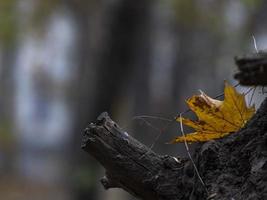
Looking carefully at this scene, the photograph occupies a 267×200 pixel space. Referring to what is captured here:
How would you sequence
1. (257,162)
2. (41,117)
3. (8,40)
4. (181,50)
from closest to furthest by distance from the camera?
1. (257,162)
2. (8,40)
3. (181,50)
4. (41,117)

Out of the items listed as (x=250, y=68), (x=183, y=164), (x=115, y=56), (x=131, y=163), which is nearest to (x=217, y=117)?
(x=183, y=164)

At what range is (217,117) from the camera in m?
1.96

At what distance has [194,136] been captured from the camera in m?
1.93

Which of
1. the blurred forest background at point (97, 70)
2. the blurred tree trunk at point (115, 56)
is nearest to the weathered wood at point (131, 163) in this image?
the blurred forest background at point (97, 70)

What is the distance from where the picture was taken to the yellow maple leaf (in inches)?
76.1

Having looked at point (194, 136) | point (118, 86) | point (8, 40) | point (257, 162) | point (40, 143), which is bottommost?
point (257, 162)

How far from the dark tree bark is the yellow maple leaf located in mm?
41

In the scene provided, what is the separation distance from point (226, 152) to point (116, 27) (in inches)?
241

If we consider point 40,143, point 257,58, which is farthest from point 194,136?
point 40,143

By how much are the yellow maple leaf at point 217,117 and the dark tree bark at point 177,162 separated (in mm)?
41

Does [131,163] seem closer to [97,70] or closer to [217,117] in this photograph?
[217,117]

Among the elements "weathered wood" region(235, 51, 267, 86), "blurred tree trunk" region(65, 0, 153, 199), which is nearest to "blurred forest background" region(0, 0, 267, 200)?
"blurred tree trunk" region(65, 0, 153, 199)

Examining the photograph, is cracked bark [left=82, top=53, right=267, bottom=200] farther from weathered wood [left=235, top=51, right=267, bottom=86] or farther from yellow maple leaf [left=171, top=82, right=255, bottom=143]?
weathered wood [left=235, top=51, right=267, bottom=86]

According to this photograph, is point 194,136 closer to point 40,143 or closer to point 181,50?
point 181,50
